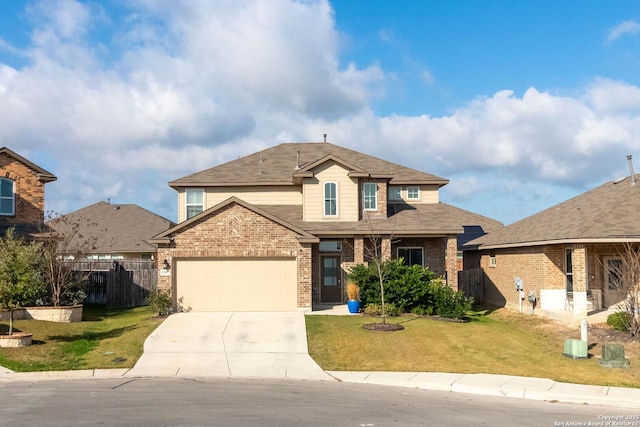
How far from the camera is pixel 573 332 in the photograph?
21.9m

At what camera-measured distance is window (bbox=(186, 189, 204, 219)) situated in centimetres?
3038

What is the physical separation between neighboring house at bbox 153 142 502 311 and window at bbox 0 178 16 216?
7461 millimetres

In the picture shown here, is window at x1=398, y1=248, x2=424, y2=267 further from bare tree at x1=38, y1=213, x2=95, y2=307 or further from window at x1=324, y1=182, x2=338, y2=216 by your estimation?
bare tree at x1=38, y1=213, x2=95, y2=307

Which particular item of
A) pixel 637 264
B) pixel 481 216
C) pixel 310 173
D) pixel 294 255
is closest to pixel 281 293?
pixel 294 255

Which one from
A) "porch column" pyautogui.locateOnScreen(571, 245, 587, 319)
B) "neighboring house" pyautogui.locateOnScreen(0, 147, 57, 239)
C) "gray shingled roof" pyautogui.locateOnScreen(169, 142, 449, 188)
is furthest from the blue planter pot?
"neighboring house" pyautogui.locateOnScreen(0, 147, 57, 239)

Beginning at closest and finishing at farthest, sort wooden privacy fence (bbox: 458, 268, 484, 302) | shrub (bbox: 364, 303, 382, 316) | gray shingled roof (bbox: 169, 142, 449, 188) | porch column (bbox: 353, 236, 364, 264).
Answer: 1. shrub (bbox: 364, 303, 382, 316)
2. porch column (bbox: 353, 236, 364, 264)
3. gray shingled roof (bbox: 169, 142, 449, 188)
4. wooden privacy fence (bbox: 458, 268, 484, 302)

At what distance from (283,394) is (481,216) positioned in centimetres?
3401

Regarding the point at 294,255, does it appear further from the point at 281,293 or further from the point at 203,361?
the point at 203,361

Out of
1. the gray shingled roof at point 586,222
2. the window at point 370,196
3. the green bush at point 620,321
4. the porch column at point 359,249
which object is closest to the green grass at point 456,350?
the green bush at point 620,321

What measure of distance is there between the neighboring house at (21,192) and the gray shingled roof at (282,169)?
613 centimetres

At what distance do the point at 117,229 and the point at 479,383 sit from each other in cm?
3319

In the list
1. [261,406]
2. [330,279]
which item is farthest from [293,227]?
[261,406]

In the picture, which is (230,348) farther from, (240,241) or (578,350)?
(578,350)

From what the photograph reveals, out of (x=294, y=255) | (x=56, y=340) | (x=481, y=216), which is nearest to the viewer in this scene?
(x=56, y=340)
